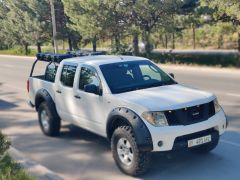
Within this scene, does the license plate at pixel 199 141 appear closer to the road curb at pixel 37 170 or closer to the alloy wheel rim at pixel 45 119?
the road curb at pixel 37 170

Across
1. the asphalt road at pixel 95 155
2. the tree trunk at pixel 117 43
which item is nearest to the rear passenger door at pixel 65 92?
the asphalt road at pixel 95 155

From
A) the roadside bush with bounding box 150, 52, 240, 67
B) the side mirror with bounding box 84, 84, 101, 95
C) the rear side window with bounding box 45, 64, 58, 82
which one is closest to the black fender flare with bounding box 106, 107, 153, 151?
the side mirror with bounding box 84, 84, 101, 95

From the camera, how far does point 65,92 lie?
27.7 ft

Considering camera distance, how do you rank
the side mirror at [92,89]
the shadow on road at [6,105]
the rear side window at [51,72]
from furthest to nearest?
1. the shadow on road at [6,105]
2. the rear side window at [51,72]
3. the side mirror at [92,89]

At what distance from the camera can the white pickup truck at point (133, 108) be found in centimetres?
621

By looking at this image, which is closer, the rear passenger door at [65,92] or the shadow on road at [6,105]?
the rear passenger door at [65,92]

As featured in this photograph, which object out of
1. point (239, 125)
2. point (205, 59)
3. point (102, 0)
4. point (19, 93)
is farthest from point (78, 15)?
point (239, 125)

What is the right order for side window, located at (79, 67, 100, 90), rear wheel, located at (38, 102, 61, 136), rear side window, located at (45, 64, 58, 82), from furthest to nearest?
rear side window, located at (45, 64, 58, 82) → rear wheel, located at (38, 102, 61, 136) → side window, located at (79, 67, 100, 90)

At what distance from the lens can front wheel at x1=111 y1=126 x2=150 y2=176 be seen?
635cm

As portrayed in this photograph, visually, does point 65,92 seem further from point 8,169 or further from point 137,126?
point 8,169

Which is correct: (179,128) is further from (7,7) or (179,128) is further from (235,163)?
(7,7)

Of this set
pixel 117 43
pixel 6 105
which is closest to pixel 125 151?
pixel 6 105

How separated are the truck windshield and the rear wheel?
6.52 ft

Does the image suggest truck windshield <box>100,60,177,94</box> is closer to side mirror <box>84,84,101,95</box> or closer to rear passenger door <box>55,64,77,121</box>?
side mirror <box>84,84,101,95</box>
